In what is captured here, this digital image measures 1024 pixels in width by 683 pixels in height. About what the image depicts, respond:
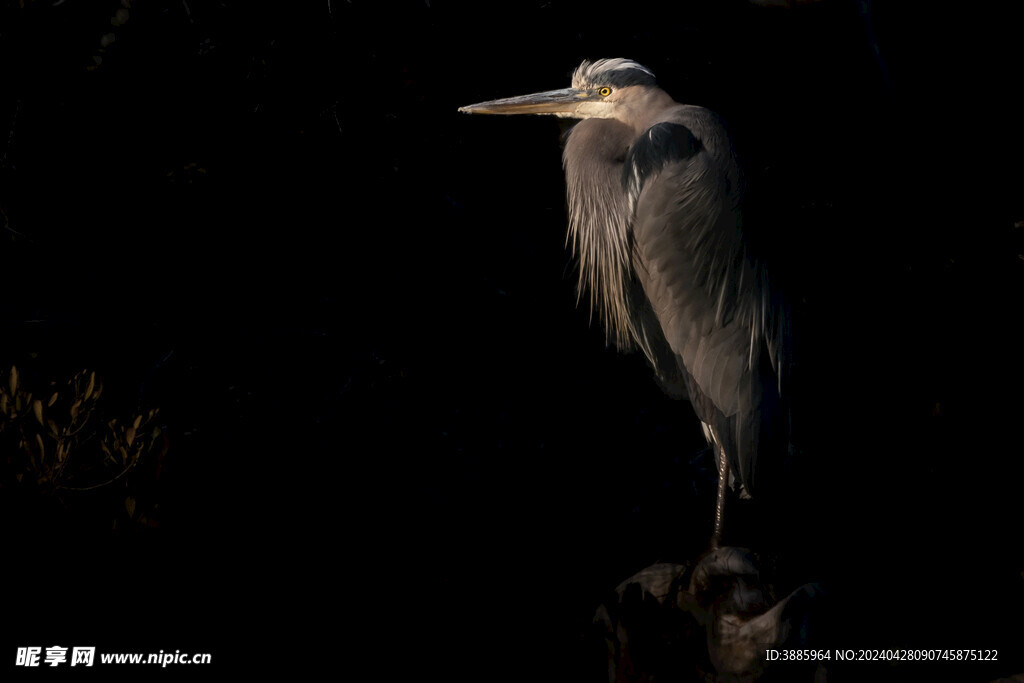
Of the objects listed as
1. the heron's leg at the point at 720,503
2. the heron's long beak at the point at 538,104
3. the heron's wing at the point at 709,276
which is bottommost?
the heron's leg at the point at 720,503

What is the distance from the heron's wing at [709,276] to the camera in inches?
75.6

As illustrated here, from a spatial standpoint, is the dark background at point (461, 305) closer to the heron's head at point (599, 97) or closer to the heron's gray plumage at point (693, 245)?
the heron's gray plumage at point (693, 245)

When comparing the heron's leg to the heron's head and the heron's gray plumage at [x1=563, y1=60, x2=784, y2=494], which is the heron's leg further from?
the heron's head

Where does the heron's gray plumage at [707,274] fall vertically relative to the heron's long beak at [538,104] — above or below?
below

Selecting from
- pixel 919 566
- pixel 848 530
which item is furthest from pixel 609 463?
pixel 919 566

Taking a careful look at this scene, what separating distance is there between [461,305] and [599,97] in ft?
2.52

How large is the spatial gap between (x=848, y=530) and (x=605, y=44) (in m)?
1.71

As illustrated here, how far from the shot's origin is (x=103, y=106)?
2.13 m

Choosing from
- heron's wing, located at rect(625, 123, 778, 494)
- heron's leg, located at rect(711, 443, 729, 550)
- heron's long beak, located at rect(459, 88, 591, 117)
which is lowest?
heron's leg, located at rect(711, 443, 729, 550)

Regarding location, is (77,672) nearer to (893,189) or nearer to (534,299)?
(534,299)

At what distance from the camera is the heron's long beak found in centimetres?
205

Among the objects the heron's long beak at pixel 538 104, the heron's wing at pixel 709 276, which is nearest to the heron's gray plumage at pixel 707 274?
the heron's wing at pixel 709 276

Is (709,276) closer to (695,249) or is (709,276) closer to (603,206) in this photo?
(695,249)

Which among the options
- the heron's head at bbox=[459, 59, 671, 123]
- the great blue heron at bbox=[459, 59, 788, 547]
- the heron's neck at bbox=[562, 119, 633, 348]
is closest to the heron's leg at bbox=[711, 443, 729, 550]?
the great blue heron at bbox=[459, 59, 788, 547]
